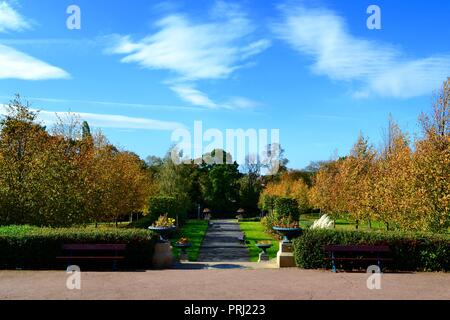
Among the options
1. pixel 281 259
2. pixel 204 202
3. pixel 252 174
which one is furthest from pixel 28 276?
pixel 252 174

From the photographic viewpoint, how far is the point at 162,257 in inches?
561

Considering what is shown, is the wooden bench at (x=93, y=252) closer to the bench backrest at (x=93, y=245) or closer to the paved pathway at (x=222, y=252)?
the bench backrest at (x=93, y=245)

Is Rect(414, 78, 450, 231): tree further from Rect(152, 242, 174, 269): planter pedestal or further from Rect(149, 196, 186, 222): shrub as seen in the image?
Rect(149, 196, 186, 222): shrub

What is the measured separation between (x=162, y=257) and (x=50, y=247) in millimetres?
3456

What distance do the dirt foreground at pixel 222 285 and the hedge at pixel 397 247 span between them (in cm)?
55

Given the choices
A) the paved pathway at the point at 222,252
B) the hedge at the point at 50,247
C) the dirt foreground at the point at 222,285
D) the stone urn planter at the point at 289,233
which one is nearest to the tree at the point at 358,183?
the paved pathway at the point at 222,252

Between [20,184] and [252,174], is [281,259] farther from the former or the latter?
[252,174]

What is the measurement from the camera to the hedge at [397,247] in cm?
1323

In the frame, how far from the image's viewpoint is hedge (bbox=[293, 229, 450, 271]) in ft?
43.4

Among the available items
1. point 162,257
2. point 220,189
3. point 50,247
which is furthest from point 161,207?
point 220,189

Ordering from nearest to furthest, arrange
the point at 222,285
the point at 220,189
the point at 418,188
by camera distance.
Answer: the point at 222,285 → the point at 418,188 → the point at 220,189

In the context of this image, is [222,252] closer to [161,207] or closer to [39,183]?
[39,183]

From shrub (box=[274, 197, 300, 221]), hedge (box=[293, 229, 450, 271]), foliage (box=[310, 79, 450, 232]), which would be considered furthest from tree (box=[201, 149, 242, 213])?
hedge (box=[293, 229, 450, 271])
